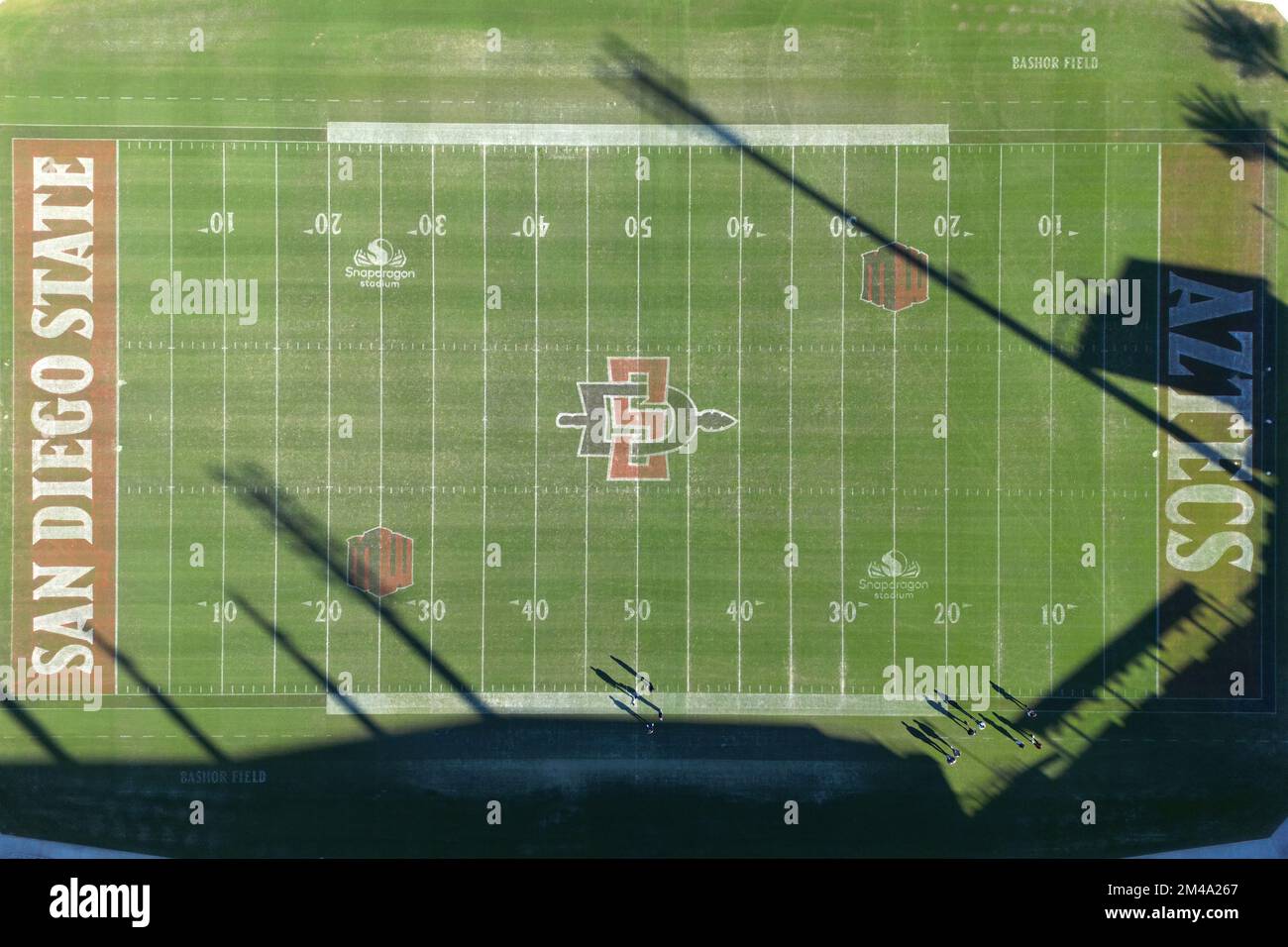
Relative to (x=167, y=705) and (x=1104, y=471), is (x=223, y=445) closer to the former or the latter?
(x=167, y=705)

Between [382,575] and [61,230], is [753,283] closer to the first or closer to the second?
[382,575]

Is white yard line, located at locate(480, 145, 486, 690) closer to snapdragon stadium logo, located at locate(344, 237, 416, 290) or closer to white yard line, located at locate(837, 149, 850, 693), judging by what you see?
snapdragon stadium logo, located at locate(344, 237, 416, 290)

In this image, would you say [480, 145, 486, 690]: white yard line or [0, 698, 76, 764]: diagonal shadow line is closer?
[0, 698, 76, 764]: diagonal shadow line

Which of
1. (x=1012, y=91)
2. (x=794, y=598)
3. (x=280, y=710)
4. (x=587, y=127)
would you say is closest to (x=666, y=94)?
(x=587, y=127)

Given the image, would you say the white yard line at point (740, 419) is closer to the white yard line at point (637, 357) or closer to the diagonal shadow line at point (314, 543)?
the white yard line at point (637, 357)

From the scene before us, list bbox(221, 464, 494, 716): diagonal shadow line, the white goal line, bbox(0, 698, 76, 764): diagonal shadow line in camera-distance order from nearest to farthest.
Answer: bbox(0, 698, 76, 764): diagonal shadow line
the white goal line
bbox(221, 464, 494, 716): diagonal shadow line

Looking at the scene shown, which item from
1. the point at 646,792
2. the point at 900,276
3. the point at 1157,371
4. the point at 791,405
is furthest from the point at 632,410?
the point at 1157,371

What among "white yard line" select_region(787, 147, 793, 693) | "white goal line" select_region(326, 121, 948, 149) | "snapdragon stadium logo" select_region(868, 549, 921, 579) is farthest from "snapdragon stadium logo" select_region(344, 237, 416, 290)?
"snapdragon stadium logo" select_region(868, 549, 921, 579)
